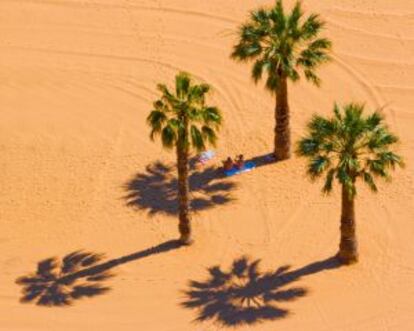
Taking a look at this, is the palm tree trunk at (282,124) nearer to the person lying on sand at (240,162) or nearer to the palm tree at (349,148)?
the person lying on sand at (240,162)

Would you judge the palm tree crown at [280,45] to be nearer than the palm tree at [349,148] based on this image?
No

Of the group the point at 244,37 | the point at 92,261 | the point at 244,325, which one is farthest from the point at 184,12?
the point at 244,325

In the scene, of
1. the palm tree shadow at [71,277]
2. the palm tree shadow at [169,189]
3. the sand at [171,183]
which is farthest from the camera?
the palm tree shadow at [169,189]

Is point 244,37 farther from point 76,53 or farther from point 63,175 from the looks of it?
point 76,53

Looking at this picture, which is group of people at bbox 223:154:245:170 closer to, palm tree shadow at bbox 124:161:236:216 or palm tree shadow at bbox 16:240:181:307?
palm tree shadow at bbox 124:161:236:216

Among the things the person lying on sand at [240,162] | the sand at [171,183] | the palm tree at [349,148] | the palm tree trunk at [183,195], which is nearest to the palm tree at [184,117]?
the palm tree trunk at [183,195]

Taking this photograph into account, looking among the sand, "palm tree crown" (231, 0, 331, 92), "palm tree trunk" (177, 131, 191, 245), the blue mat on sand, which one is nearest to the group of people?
→ the blue mat on sand
